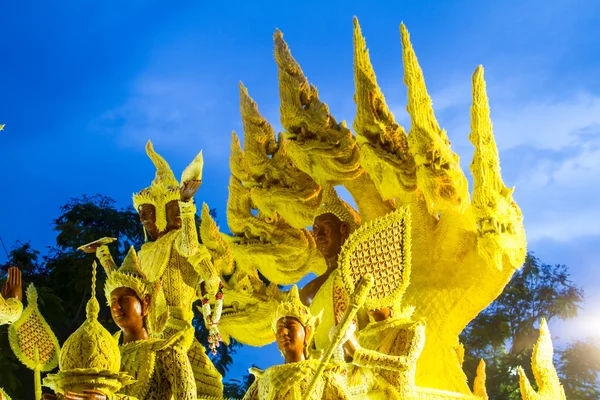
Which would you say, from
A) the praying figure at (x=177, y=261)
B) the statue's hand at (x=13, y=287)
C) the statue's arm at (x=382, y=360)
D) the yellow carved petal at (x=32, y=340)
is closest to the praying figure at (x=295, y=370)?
the statue's arm at (x=382, y=360)

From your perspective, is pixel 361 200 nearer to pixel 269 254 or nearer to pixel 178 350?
pixel 269 254

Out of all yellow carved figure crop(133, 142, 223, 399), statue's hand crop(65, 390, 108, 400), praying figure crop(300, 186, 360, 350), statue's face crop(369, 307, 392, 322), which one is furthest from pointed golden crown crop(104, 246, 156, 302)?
praying figure crop(300, 186, 360, 350)

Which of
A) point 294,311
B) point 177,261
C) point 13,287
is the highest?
point 177,261

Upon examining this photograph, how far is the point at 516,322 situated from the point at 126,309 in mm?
9307

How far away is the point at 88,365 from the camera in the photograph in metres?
4.86

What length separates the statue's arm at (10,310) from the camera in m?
6.52

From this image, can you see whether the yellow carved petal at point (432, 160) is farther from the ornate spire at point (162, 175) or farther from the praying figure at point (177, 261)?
the ornate spire at point (162, 175)

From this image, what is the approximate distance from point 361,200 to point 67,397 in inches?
162

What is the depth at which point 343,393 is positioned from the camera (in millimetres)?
5941

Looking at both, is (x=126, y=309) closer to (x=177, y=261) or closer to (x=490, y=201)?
(x=177, y=261)

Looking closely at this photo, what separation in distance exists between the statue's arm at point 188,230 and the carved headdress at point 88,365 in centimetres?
258

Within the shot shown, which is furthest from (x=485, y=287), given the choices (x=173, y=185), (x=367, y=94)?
(x=173, y=185)

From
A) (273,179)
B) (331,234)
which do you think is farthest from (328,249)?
(273,179)

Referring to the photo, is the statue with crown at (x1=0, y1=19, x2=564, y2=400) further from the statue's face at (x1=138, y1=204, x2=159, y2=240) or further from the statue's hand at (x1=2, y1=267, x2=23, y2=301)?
the statue's hand at (x1=2, y1=267, x2=23, y2=301)
